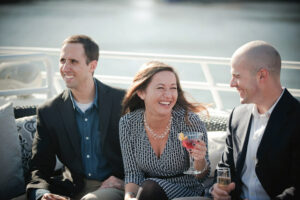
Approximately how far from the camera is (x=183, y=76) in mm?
17859

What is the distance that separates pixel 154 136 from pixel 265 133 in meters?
0.83

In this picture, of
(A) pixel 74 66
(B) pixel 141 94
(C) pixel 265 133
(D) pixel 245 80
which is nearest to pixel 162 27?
(A) pixel 74 66

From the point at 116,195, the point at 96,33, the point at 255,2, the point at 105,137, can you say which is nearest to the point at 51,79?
the point at 105,137

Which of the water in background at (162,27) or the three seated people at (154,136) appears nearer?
the three seated people at (154,136)

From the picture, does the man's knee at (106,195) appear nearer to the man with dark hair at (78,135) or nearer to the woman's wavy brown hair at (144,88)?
the man with dark hair at (78,135)

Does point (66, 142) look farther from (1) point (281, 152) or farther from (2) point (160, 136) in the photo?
(1) point (281, 152)

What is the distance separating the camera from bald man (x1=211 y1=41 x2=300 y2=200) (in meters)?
2.08

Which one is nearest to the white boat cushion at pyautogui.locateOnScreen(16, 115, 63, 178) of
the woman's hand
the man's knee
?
the man's knee

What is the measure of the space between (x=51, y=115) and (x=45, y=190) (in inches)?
23.2

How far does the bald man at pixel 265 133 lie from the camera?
208 cm

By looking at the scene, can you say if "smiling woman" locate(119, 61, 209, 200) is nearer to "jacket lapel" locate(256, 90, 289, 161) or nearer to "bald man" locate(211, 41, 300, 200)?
"bald man" locate(211, 41, 300, 200)

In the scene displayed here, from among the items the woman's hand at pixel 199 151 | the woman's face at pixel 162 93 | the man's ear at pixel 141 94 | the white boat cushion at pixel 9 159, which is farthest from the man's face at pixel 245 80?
the white boat cushion at pixel 9 159

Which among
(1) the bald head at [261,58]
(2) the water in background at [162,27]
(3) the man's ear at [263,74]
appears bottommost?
(2) the water in background at [162,27]

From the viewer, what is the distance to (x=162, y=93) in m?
2.56
